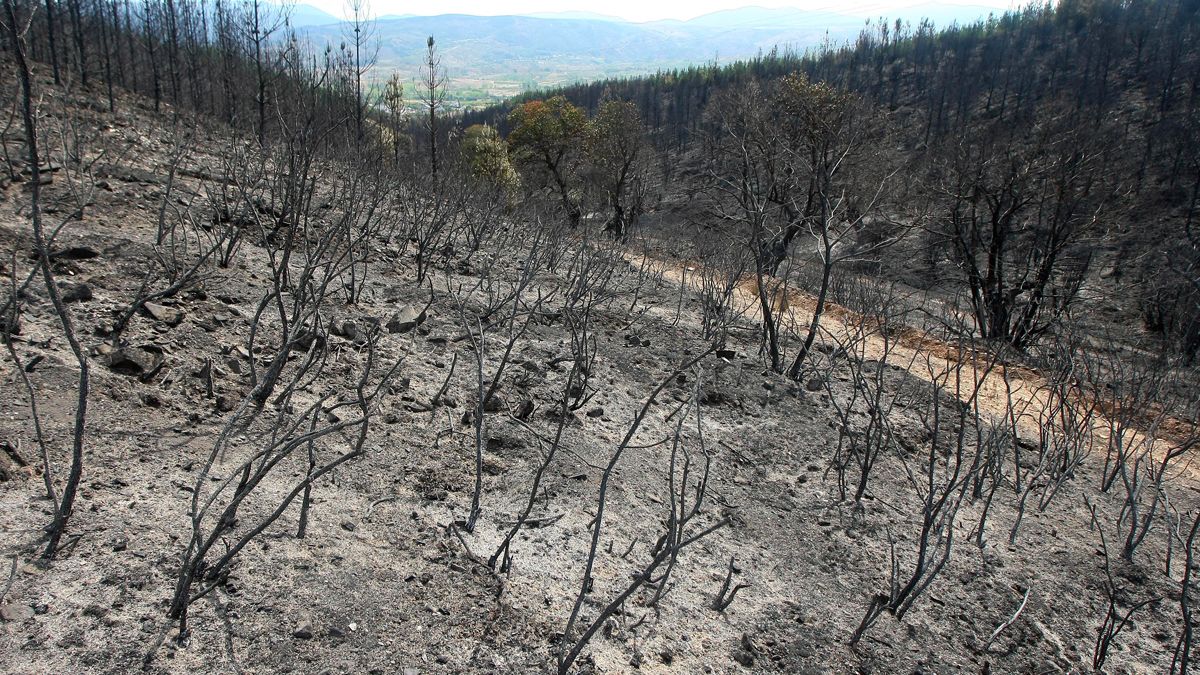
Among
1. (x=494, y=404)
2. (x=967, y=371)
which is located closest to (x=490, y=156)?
(x=967, y=371)

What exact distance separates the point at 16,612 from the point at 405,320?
3515 millimetres

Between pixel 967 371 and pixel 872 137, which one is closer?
pixel 967 371

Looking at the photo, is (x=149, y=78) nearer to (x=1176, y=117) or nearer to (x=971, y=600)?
(x=971, y=600)

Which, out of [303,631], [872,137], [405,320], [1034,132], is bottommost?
[303,631]

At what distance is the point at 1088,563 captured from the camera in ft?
13.0

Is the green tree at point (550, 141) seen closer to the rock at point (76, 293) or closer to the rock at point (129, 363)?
the rock at point (76, 293)

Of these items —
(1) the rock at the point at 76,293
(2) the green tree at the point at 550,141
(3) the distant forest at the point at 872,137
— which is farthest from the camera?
(2) the green tree at the point at 550,141

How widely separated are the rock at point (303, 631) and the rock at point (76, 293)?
290cm

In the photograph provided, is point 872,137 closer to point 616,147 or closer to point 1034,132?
point 1034,132

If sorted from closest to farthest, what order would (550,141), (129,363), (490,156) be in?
(129,363)
(490,156)
(550,141)

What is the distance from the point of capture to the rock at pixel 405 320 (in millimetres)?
5258

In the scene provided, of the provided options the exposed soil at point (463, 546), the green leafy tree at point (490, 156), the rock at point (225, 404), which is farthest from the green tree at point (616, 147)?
the rock at point (225, 404)

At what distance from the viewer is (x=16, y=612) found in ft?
6.36

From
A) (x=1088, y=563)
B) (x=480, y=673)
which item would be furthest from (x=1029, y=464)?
(x=480, y=673)
